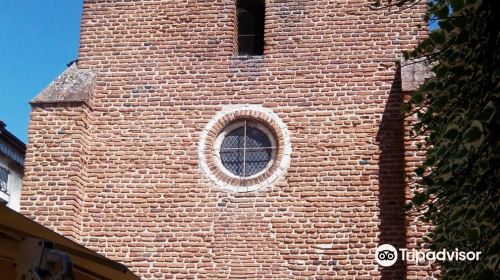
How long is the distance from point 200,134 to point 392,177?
266 cm

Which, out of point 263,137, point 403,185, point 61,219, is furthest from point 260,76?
point 61,219

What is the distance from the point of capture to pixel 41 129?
9969 millimetres

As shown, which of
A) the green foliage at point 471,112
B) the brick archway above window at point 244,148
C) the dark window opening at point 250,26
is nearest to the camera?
the green foliage at point 471,112

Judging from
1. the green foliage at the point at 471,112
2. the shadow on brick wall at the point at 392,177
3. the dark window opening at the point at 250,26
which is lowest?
the green foliage at the point at 471,112

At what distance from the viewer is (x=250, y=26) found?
11125 millimetres

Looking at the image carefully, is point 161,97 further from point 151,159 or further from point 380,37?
point 380,37

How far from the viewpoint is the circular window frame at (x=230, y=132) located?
32.4 feet

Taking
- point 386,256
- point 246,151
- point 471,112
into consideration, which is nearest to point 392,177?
point 386,256

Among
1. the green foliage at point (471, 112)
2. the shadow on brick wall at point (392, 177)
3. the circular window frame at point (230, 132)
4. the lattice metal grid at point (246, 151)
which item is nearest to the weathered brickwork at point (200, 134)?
the shadow on brick wall at point (392, 177)

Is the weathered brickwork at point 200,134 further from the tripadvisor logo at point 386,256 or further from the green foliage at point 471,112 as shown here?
the green foliage at point 471,112

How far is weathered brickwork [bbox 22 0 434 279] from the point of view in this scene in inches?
368

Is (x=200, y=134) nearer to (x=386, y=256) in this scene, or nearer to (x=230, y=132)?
(x=230, y=132)

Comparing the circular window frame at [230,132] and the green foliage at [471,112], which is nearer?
the green foliage at [471,112]

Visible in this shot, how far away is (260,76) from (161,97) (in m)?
1.43
